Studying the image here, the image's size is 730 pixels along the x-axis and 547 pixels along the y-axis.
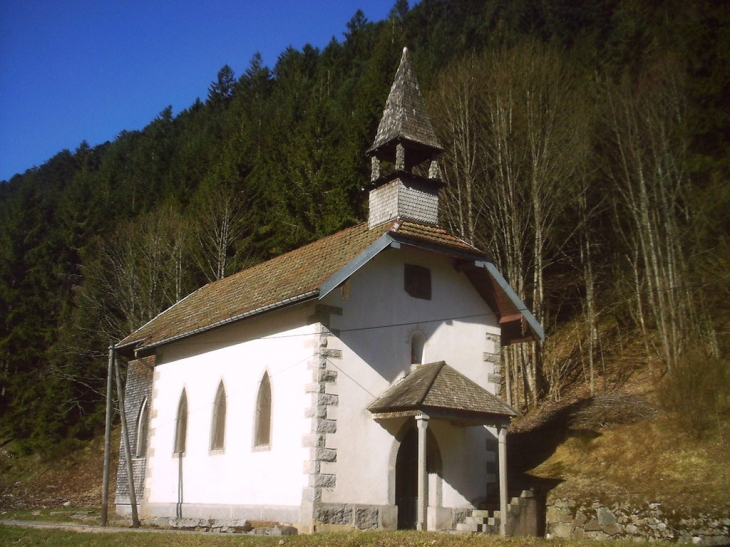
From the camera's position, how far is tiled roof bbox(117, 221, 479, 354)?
17.0 meters

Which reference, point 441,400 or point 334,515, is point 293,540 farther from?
point 441,400

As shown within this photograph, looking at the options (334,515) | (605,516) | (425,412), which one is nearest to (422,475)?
(425,412)

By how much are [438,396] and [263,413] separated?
449 cm

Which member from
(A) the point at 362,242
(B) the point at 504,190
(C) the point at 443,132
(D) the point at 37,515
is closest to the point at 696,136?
(B) the point at 504,190

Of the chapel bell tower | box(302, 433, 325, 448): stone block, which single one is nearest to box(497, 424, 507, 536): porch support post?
box(302, 433, 325, 448): stone block

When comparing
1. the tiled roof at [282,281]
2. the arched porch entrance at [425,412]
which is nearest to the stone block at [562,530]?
the arched porch entrance at [425,412]

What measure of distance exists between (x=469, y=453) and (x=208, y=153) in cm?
3805

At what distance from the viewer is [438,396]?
15.5 meters

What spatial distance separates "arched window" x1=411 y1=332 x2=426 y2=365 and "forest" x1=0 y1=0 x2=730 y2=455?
6543 mm

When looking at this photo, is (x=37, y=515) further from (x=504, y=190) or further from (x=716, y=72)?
(x=716, y=72)

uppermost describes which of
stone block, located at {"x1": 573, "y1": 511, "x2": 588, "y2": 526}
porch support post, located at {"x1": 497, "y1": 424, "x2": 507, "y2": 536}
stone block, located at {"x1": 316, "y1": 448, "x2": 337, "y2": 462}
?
stone block, located at {"x1": 316, "y1": 448, "x2": 337, "y2": 462}

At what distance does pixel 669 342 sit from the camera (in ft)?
77.6

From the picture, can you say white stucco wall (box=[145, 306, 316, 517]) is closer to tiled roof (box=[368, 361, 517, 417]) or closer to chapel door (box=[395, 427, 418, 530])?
tiled roof (box=[368, 361, 517, 417])

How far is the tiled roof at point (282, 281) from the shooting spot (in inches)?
671
